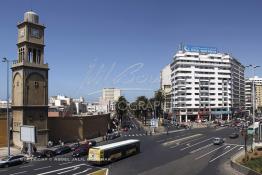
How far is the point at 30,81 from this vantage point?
67062mm

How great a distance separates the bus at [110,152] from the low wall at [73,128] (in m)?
21.4

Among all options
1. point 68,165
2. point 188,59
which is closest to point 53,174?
point 68,165

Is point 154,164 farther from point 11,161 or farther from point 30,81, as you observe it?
point 30,81

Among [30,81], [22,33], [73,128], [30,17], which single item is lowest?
[73,128]

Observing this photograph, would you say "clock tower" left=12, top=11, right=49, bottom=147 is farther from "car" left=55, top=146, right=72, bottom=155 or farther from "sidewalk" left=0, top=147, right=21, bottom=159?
"car" left=55, top=146, right=72, bottom=155

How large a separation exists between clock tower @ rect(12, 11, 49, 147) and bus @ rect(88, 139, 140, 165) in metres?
19.7

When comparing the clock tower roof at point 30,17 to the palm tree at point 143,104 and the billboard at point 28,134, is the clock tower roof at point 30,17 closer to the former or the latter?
the billboard at point 28,134

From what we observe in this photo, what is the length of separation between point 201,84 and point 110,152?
139993 millimetres

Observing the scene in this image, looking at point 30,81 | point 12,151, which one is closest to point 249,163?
point 12,151

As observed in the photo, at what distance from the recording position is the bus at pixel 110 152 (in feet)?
156

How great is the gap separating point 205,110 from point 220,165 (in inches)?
5304

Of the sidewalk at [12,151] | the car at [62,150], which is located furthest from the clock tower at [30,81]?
the car at [62,150]

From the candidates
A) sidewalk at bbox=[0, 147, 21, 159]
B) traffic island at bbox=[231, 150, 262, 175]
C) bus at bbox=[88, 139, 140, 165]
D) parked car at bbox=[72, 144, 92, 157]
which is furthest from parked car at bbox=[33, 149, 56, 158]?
traffic island at bbox=[231, 150, 262, 175]

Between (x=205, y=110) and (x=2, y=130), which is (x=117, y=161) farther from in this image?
(x=205, y=110)
